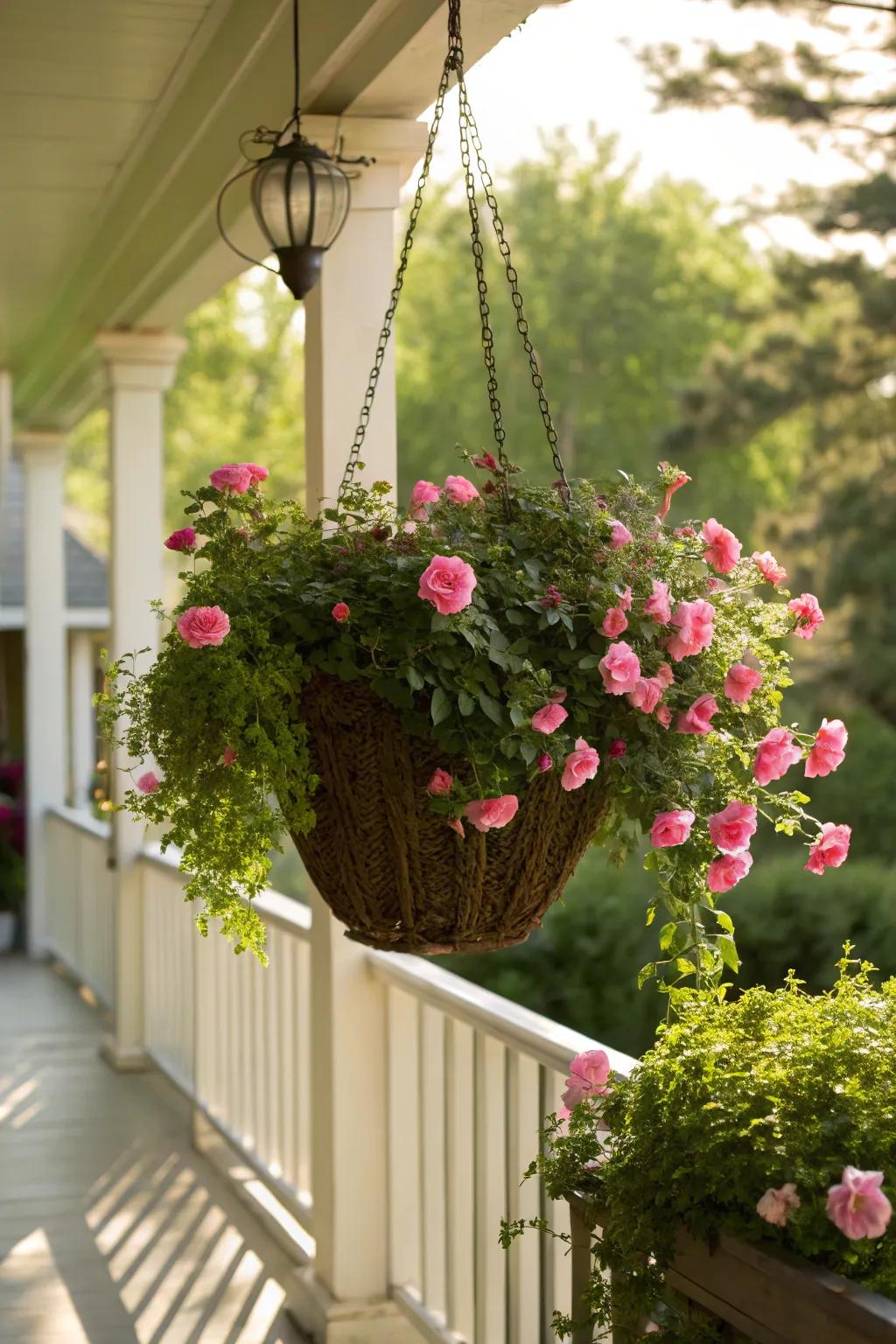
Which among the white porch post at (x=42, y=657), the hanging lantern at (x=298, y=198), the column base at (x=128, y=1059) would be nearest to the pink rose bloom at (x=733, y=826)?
the hanging lantern at (x=298, y=198)

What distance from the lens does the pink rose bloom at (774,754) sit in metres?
1.87

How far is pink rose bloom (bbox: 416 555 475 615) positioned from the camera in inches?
68.4

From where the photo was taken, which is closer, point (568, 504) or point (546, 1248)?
point (568, 504)

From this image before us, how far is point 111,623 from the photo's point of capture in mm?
6211

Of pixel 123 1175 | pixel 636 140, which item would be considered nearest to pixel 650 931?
pixel 123 1175

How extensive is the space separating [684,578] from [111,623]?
15.0ft

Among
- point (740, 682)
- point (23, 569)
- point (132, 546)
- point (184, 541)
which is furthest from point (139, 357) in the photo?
point (740, 682)

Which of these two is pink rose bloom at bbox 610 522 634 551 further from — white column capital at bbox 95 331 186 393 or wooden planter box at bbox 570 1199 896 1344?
white column capital at bbox 95 331 186 393

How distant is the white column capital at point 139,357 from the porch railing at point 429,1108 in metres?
2.27

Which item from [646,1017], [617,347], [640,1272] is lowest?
[646,1017]

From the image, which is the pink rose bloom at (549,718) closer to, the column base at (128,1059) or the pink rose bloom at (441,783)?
the pink rose bloom at (441,783)

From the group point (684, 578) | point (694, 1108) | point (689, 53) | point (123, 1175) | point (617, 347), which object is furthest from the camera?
point (617, 347)

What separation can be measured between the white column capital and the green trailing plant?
417 centimetres

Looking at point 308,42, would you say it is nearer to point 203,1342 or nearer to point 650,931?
point 203,1342
